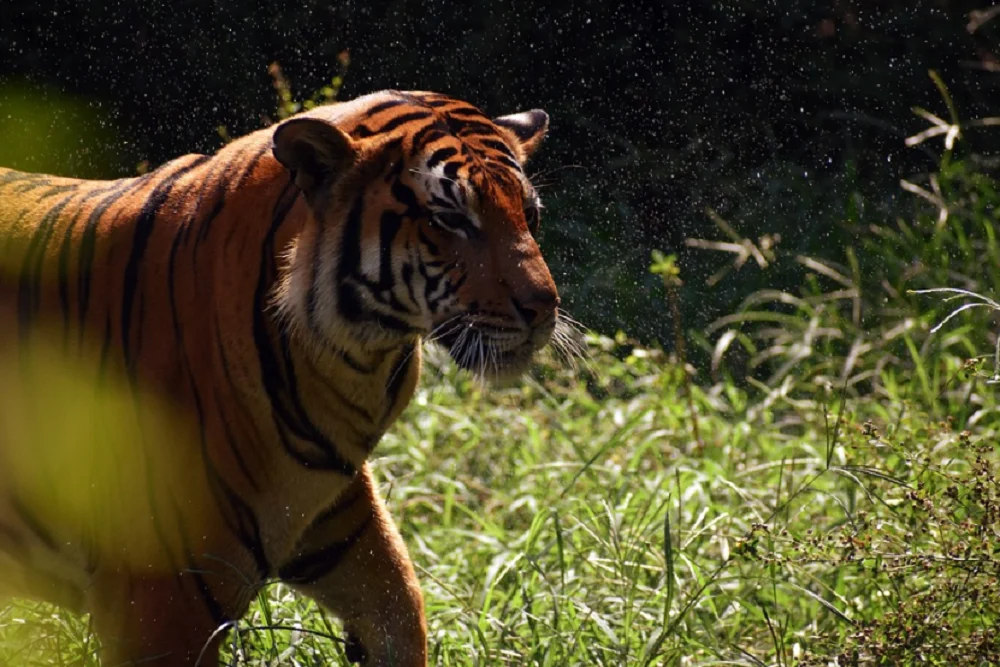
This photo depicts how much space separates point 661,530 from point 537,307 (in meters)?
1.47

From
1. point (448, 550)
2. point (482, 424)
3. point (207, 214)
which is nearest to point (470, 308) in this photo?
point (207, 214)

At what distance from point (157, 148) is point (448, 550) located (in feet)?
12.9

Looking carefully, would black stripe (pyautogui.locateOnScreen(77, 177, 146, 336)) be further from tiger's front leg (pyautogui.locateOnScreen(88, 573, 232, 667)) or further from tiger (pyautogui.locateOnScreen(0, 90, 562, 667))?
tiger's front leg (pyautogui.locateOnScreen(88, 573, 232, 667))

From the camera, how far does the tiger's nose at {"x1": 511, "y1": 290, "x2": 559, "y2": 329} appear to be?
281 centimetres

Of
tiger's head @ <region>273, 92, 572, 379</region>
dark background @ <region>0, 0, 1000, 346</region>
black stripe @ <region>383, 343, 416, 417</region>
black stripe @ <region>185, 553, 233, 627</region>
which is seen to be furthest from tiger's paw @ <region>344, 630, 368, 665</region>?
dark background @ <region>0, 0, 1000, 346</region>

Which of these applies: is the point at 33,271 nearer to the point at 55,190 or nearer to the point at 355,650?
the point at 55,190

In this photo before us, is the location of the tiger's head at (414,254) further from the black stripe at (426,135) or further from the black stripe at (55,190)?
the black stripe at (55,190)

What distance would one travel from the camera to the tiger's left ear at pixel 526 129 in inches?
128

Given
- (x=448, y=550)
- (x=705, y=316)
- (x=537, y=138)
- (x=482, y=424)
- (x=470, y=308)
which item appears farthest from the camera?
(x=705, y=316)

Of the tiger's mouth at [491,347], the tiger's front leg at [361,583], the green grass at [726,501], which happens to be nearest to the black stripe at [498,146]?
the tiger's mouth at [491,347]

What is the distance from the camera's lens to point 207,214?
2.94 m

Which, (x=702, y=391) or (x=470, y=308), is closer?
(x=470, y=308)

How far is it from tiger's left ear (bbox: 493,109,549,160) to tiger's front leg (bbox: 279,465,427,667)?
77 cm

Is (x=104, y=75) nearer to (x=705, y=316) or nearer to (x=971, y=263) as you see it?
(x=705, y=316)
